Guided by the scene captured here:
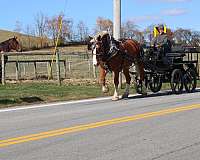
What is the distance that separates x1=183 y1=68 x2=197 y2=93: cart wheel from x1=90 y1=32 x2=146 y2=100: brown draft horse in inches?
89.0

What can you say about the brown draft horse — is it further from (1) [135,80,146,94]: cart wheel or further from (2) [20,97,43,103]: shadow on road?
(2) [20,97,43,103]: shadow on road

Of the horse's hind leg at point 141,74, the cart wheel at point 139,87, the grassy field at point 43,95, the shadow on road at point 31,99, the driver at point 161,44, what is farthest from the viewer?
the driver at point 161,44

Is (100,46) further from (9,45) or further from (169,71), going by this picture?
(9,45)

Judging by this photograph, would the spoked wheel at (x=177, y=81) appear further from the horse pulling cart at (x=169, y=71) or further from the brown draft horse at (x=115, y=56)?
the brown draft horse at (x=115, y=56)

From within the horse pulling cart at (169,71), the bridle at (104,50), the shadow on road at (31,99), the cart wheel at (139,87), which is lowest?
the shadow on road at (31,99)

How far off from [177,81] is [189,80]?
811 mm

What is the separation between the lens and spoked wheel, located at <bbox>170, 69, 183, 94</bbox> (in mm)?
18047

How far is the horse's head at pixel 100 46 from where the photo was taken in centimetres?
1500

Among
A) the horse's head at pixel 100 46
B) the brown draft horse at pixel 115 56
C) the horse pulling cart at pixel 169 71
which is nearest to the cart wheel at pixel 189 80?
the horse pulling cart at pixel 169 71

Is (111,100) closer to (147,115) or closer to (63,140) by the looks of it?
(147,115)

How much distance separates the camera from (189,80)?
1884cm

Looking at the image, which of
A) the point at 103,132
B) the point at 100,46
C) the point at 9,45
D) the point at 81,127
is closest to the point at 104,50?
the point at 100,46

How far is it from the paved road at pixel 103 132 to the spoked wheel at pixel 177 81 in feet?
13.1

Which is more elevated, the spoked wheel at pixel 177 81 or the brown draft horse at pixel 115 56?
the brown draft horse at pixel 115 56
